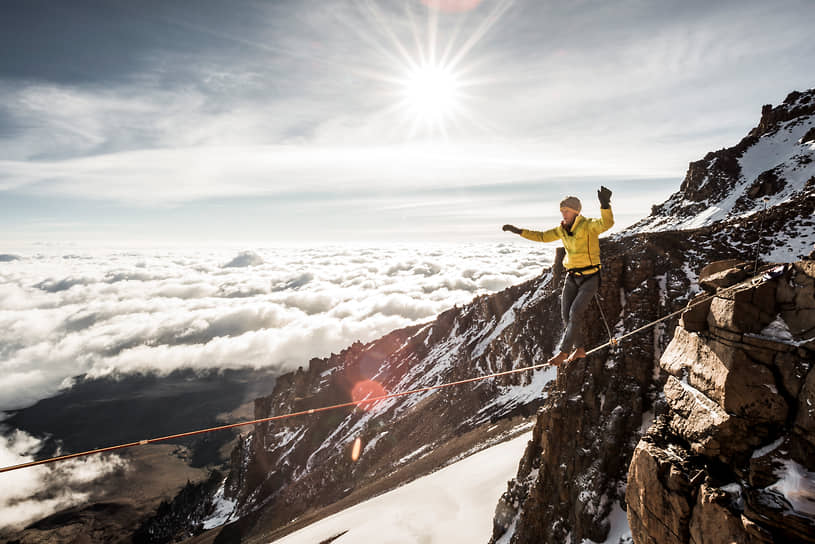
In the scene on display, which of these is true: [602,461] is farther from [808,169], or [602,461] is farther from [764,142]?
[764,142]

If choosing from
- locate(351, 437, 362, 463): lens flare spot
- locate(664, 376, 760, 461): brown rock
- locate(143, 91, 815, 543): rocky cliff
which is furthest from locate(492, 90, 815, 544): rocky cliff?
locate(351, 437, 362, 463): lens flare spot

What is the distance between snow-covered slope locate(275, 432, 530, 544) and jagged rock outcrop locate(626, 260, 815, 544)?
25929mm

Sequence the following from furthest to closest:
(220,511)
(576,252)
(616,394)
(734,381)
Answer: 1. (220,511)
2. (616,394)
3. (576,252)
4. (734,381)

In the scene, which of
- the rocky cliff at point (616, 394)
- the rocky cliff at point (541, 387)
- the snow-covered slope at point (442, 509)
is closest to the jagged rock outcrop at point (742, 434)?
the rocky cliff at point (541, 387)

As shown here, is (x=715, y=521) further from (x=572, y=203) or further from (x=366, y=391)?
(x=366, y=391)

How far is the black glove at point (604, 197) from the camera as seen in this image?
8.41m

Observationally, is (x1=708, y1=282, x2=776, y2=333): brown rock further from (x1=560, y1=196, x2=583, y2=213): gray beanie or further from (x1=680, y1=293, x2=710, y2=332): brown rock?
(x1=560, y1=196, x2=583, y2=213): gray beanie

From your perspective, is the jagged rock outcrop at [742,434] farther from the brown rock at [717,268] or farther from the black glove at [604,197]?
the black glove at [604,197]

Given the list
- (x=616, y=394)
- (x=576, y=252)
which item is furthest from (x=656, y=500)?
(x=616, y=394)

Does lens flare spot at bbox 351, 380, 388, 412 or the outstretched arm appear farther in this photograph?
lens flare spot at bbox 351, 380, 388, 412

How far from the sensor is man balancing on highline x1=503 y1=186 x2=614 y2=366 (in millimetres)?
9141

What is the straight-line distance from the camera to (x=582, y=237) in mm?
9570

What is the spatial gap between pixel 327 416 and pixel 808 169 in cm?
13519

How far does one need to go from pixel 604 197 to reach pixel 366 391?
12192 centimetres
